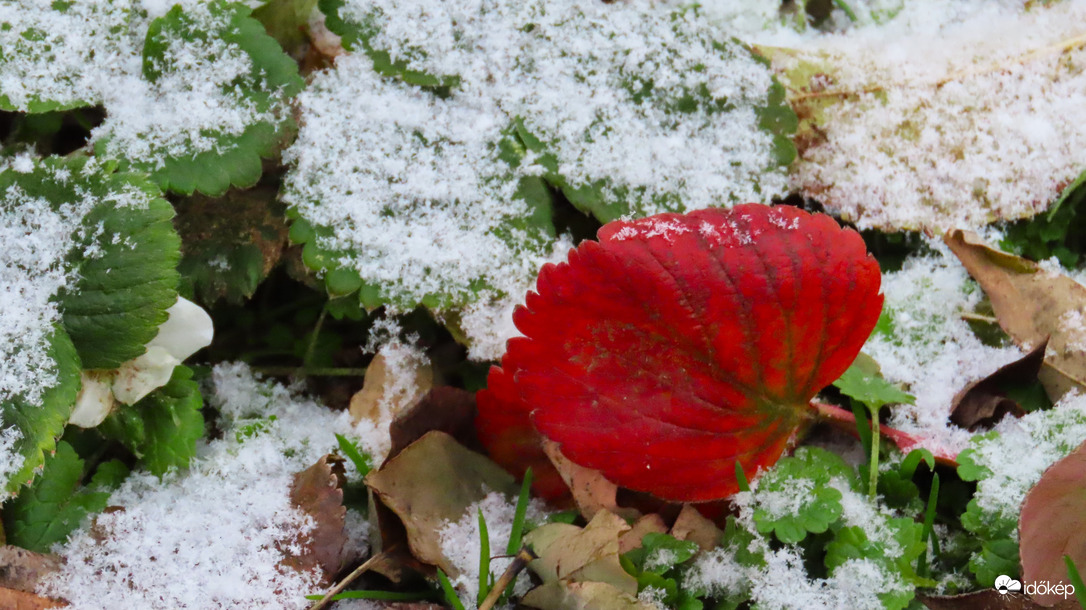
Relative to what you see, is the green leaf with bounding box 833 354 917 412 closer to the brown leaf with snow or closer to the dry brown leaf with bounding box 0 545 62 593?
the brown leaf with snow

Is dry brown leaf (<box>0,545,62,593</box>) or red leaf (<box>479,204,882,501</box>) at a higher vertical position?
red leaf (<box>479,204,882,501</box>)

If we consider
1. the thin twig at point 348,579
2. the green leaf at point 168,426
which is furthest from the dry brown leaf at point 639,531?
the green leaf at point 168,426

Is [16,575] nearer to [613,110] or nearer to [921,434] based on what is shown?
[613,110]

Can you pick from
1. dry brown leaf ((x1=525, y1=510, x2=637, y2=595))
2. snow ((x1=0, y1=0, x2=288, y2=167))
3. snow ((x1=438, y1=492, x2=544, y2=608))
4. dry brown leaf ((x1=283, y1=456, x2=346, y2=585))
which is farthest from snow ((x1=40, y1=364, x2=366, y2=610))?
snow ((x1=0, y1=0, x2=288, y2=167))

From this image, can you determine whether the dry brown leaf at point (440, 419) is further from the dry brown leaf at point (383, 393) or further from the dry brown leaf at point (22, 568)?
the dry brown leaf at point (22, 568)

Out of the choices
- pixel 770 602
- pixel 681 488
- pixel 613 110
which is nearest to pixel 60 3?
pixel 613 110

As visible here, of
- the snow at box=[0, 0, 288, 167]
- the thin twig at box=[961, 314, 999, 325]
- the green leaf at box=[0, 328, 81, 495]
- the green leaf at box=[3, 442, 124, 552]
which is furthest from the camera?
the thin twig at box=[961, 314, 999, 325]
